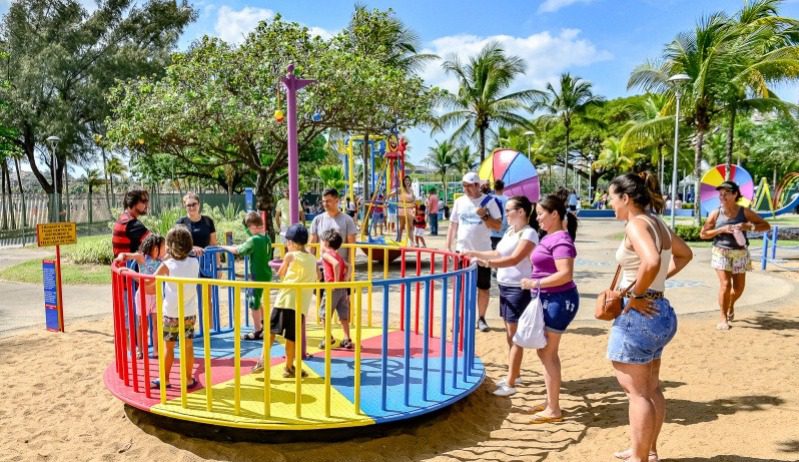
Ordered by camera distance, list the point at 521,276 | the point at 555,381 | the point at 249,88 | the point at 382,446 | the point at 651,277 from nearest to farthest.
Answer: the point at 651,277 → the point at 382,446 → the point at 555,381 → the point at 521,276 → the point at 249,88

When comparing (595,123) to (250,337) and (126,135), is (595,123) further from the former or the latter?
(250,337)

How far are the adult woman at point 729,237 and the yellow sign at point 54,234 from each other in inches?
311

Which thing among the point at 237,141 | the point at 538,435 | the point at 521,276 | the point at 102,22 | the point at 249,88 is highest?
the point at 102,22

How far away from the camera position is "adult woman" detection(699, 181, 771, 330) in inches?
281

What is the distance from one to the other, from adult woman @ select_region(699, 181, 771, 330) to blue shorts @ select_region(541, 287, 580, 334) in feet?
12.3

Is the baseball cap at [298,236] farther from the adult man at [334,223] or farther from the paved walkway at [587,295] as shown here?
the paved walkway at [587,295]

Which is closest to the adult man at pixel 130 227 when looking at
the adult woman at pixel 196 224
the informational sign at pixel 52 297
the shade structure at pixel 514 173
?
the adult woman at pixel 196 224

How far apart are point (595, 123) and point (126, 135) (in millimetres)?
48198

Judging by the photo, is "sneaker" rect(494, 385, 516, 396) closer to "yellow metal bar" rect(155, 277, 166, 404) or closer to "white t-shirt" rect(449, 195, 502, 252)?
"white t-shirt" rect(449, 195, 502, 252)

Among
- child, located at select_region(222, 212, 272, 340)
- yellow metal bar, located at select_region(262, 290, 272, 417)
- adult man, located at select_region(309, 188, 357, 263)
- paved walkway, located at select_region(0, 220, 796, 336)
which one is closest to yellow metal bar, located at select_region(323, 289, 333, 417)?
yellow metal bar, located at select_region(262, 290, 272, 417)

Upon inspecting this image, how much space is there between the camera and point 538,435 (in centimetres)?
443

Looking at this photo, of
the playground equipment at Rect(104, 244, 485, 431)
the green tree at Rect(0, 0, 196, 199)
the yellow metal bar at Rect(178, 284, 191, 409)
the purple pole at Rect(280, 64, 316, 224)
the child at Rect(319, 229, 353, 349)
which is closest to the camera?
the playground equipment at Rect(104, 244, 485, 431)

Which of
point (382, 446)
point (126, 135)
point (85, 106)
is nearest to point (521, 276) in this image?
point (382, 446)

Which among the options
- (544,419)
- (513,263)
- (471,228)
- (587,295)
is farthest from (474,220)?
(587,295)
